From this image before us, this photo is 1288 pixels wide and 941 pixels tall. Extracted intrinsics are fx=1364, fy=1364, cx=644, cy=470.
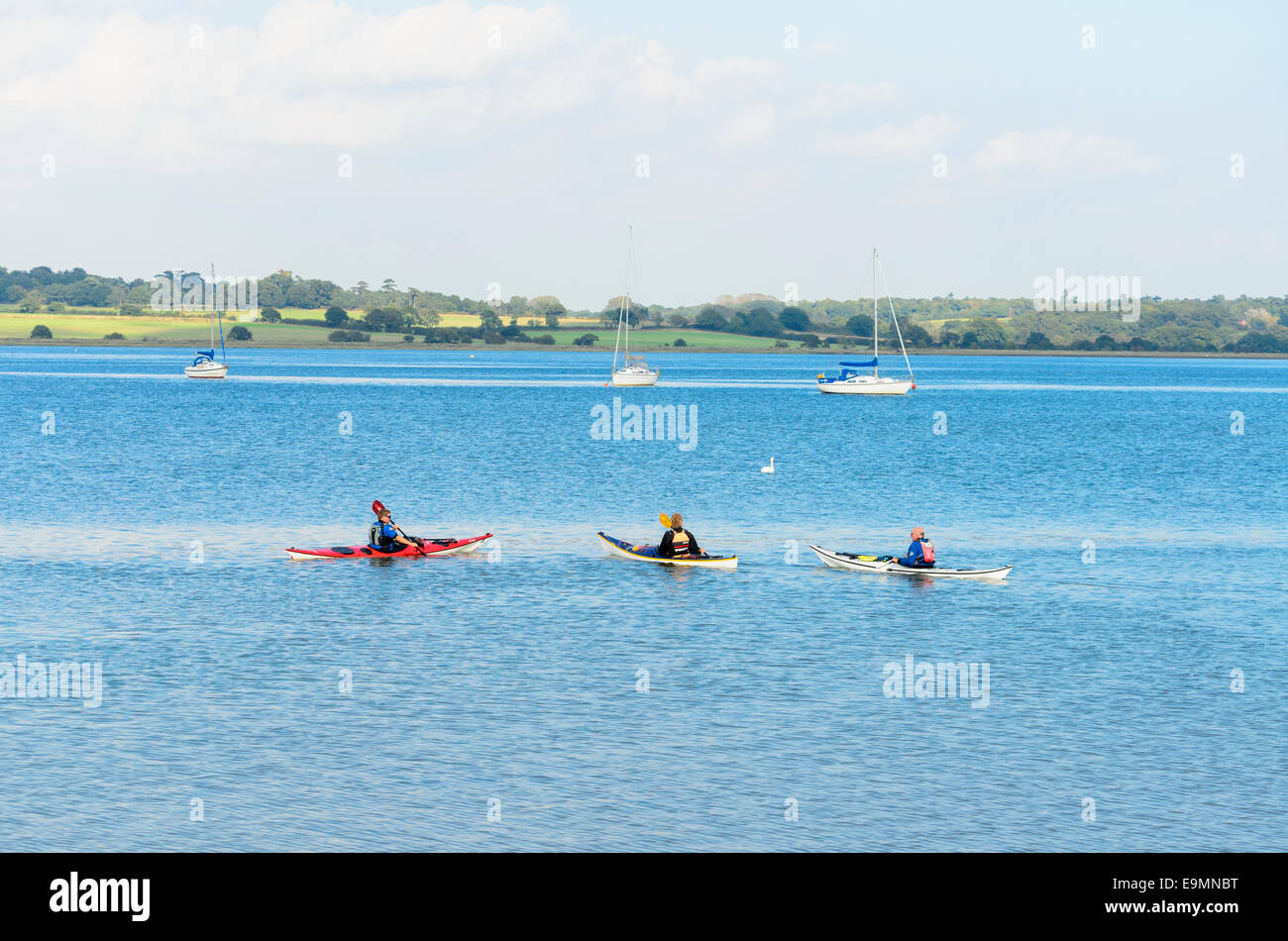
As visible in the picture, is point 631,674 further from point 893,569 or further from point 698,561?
point 893,569

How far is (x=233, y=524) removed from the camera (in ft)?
204

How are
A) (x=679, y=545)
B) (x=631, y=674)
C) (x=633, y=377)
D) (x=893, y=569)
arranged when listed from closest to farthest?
(x=631, y=674), (x=893, y=569), (x=679, y=545), (x=633, y=377)

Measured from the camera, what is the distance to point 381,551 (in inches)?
1977

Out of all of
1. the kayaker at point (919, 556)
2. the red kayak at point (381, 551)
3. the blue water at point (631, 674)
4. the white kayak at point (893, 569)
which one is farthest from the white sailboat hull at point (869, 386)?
the kayaker at point (919, 556)

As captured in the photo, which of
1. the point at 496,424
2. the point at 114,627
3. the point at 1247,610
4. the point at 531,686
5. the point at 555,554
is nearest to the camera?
the point at 531,686

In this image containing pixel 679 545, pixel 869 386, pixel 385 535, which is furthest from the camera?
pixel 869 386

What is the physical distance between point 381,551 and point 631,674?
18992 mm

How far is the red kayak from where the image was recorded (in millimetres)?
50438

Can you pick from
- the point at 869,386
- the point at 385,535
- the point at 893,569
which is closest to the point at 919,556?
the point at 893,569

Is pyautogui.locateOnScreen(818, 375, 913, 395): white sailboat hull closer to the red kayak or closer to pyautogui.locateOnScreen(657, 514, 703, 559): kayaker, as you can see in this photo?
the red kayak

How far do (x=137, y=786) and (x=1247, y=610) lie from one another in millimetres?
33919

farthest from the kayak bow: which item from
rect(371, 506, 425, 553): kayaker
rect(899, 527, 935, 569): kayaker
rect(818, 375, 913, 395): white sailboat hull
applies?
rect(818, 375, 913, 395): white sailboat hull
